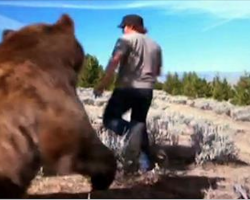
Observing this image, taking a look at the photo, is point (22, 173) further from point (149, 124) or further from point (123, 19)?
point (149, 124)

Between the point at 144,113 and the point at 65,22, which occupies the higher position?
the point at 65,22

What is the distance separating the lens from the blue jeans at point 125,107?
17.6 feet

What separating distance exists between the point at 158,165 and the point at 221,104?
6.94 ft

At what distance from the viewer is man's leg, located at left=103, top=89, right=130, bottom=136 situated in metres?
5.37

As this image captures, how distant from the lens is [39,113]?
160 inches

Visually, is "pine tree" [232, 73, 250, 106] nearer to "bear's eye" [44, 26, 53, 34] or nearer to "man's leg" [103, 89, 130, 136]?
"man's leg" [103, 89, 130, 136]

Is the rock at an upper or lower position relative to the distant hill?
lower

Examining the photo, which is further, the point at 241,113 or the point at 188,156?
the point at 241,113

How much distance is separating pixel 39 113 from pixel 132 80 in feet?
4.47

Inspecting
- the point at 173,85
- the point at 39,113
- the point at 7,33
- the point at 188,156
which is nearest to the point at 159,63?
the point at 188,156

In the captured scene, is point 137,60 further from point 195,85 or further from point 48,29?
point 195,85

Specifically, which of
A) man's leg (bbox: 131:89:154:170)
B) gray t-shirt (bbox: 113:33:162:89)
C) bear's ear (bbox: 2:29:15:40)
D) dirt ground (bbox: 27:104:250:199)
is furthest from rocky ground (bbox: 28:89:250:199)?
bear's ear (bbox: 2:29:15:40)

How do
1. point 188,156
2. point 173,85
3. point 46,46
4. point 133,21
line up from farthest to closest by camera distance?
point 173,85, point 188,156, point 133,21, point 46,46

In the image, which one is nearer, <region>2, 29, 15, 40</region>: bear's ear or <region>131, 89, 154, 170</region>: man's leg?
<region>2, 29, 15, 40</region>: bear's ear
